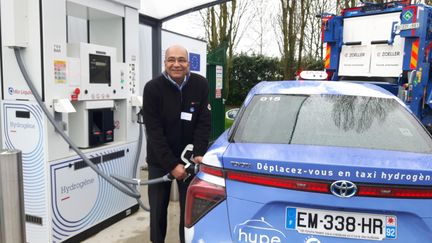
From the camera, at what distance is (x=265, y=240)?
1.88 m

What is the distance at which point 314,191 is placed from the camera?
1817mm

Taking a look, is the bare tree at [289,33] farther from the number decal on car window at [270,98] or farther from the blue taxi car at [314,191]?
the blue taxi car at [314,191]

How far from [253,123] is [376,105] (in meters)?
0.86

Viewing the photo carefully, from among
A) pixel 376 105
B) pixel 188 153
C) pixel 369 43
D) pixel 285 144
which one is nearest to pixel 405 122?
pixel 376 105

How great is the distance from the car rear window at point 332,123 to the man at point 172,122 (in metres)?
0.62

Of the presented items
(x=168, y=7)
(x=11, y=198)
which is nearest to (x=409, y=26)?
(x=168, y=7)

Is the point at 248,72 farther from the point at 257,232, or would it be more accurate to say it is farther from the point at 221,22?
the point at 257,232

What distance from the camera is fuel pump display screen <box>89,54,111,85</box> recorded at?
150 inches

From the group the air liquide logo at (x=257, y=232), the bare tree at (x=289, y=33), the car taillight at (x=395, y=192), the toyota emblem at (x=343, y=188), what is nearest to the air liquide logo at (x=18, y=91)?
the air liquide logo at (x=257, y=232)

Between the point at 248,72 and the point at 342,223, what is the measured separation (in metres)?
18.9

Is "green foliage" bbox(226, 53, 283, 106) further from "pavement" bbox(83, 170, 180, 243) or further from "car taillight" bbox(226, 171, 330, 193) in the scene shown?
"car taillight" bbox(226, 171, 330, 193)

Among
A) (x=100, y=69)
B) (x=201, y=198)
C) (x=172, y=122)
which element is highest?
(x=100, y=69)

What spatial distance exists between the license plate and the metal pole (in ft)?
5.09

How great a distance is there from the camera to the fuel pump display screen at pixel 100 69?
12.5 feet
